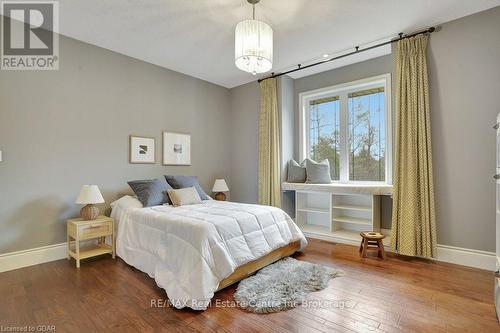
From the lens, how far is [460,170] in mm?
2795

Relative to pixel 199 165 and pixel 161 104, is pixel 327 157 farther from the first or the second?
pixel 161 104

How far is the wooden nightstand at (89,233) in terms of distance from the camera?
110 inches

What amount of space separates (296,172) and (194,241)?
2.58 metres

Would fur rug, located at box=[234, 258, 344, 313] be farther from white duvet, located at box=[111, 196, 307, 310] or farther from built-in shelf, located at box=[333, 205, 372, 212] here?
built-in shelf, located at box=[333, 205, 372, 212]

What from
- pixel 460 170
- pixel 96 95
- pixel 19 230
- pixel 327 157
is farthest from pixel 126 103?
pixel 460 170

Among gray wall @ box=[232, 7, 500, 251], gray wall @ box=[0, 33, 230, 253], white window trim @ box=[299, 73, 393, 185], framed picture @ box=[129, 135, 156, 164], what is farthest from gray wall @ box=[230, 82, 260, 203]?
gray wall @ box=[232, 7, 500, 251]

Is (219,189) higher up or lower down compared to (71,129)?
lower down

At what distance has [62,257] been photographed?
120 inches

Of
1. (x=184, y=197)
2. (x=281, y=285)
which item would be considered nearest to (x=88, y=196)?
(x=184, y=197)

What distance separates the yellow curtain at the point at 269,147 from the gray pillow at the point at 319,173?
21.0 inches

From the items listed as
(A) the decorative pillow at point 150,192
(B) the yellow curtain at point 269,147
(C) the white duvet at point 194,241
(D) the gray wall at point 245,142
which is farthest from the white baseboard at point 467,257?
(A) the decorative pillow at point 150,192

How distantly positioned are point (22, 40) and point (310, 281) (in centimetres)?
404

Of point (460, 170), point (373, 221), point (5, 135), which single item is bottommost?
point (373, 221)

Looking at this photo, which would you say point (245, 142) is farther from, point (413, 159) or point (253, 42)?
point (413, 159)
